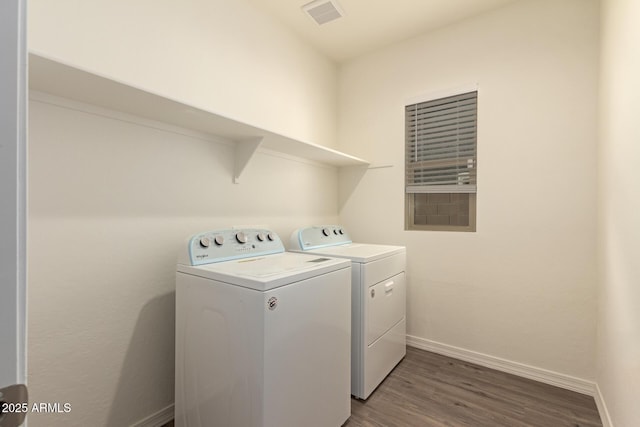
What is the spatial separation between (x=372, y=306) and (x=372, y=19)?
214 cm

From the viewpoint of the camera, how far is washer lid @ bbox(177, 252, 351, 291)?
1121 millimetres

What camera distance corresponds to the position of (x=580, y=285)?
184 cm

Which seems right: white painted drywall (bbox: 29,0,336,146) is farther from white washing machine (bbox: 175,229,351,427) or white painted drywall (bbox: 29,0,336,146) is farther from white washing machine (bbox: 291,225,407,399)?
white washing machine (bbox: 291,225,407,399)

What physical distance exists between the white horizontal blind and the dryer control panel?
2.41 ft

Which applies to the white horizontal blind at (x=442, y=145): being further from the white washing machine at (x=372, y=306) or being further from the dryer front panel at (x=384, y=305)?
the dryer front panel at (x=384, y=305)

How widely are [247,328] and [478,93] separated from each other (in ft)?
7.48

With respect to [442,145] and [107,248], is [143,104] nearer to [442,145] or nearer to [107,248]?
[107,248]

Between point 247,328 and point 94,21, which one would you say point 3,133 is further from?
point 94,21

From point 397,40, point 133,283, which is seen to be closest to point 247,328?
point 133,283

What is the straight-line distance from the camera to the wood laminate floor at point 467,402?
1.56m

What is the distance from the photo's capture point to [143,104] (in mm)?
1297

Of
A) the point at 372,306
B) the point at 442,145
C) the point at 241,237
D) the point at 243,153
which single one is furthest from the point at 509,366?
the point at 243,153

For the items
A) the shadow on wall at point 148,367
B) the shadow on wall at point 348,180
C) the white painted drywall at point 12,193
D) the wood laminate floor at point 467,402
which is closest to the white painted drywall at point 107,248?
the shadow on wall at point 148,367

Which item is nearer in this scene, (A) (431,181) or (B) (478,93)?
(B) (478,93)
